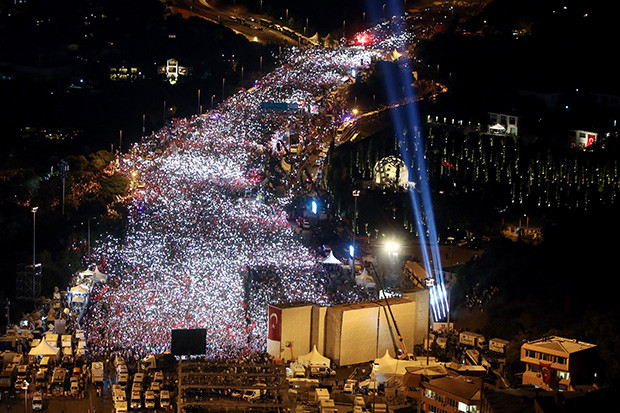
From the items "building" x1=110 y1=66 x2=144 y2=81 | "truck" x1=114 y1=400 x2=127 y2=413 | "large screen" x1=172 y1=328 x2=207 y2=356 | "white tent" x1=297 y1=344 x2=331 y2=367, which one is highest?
"building" x1=110 y1=66 x2=144 y2=81

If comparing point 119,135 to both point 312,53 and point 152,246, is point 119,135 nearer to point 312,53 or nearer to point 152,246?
point 312,53

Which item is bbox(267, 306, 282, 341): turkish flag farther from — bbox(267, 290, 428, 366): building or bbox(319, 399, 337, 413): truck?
bbox(319, 399, 337, 413): truck

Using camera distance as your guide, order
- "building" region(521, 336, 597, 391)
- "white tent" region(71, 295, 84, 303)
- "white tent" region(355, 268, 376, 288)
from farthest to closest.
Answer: "white tent" region(355, 268, 376, 288) < "white tent" region(71, 295, 84, 303) < "building" region(521, 336, 597, 391)

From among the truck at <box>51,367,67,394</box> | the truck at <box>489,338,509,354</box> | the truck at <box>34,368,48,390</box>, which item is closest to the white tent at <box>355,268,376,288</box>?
the truck at <box>489,338,509,354</box>

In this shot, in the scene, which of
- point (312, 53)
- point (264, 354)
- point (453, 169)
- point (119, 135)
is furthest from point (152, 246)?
point (119, 135)

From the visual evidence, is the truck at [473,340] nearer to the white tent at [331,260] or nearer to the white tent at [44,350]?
the white tent at [331,260]

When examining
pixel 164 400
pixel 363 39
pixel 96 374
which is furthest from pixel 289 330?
pixel 363 39
